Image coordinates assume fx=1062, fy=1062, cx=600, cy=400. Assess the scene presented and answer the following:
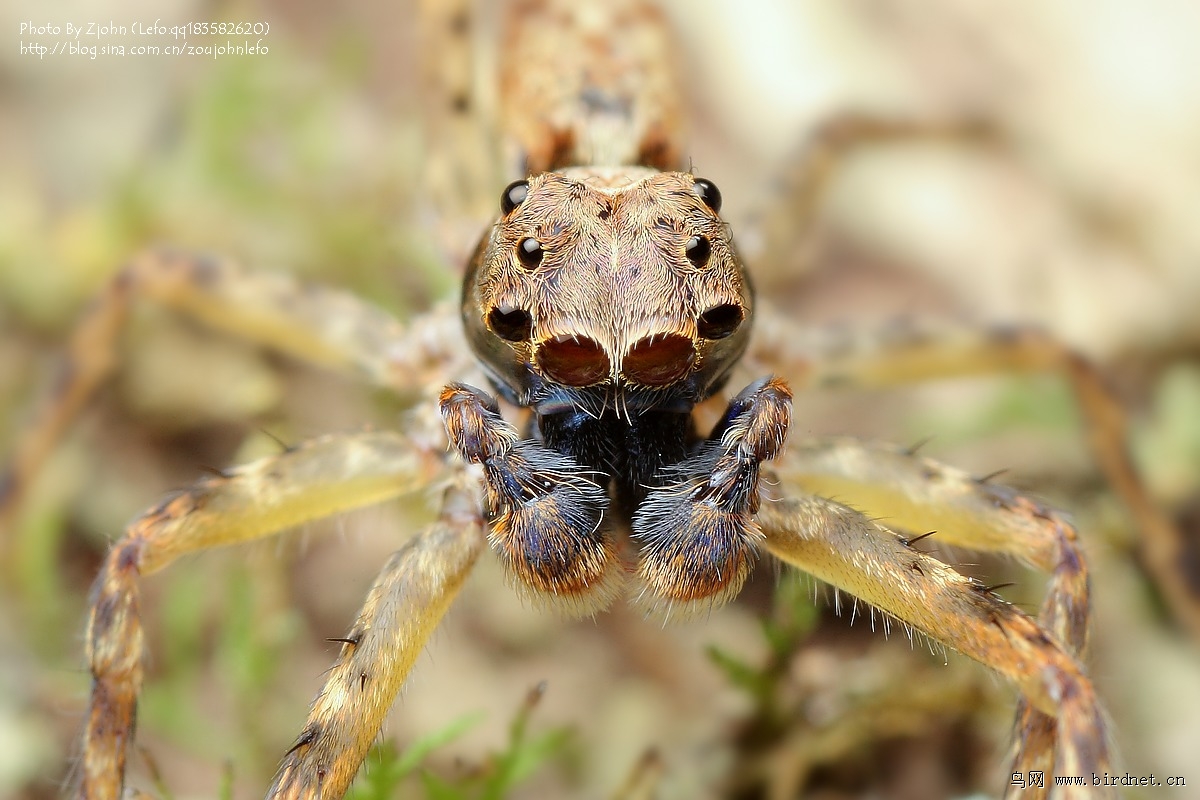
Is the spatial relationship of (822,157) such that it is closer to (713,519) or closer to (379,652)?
(713,519)

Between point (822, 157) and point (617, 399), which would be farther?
point (822, 157)

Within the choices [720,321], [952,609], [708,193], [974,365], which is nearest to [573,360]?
[720,321]

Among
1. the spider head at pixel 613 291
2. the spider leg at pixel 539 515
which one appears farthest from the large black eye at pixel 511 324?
the spider leg at pixel 539 515

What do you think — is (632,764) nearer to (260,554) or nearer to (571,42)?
(260,554)

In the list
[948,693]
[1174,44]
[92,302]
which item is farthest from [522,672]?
[1174,44]

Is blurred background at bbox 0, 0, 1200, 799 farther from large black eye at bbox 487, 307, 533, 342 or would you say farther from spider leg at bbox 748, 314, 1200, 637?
large black eye at bbox 487, 307, 533, 342
